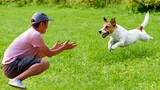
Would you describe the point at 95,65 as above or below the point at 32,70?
below

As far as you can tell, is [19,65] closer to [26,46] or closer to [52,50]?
[26,46]

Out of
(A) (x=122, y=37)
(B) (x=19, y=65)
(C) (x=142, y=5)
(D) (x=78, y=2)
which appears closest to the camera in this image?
(B) (x=19, y=65)

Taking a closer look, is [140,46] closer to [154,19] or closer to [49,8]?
[154,19]

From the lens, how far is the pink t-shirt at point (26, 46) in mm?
5828

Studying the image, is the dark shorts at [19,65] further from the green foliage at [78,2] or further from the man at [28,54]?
the green foliage at [78,2]

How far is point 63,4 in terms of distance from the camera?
2275 cm

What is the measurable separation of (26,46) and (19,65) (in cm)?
29

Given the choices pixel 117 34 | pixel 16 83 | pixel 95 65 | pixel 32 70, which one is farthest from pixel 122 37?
pixel 16 83

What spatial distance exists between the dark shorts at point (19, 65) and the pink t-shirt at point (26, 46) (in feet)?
0.20

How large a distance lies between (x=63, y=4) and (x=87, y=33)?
10.1m

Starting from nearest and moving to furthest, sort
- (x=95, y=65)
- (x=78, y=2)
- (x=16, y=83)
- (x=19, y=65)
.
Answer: (x=16, y=83) < (x=19, y=65) < (x=95, y=65) < (x=78, y=2)

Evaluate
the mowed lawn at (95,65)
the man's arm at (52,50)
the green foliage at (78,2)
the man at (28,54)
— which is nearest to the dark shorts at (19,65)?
the man at (28,54)

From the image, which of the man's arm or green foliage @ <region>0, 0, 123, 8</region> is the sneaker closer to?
the man's arm

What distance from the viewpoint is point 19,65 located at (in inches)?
231
